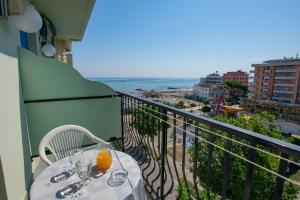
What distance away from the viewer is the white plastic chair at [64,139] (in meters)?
1.78

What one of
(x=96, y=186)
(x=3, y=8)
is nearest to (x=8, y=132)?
(x=96, y=186)

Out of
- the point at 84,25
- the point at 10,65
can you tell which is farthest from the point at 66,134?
the point at 84,25

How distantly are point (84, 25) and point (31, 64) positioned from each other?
7.57ft

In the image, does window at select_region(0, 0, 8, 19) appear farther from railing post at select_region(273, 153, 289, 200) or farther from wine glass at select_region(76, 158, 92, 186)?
railing post at select_region(273, 153, 289, 200)

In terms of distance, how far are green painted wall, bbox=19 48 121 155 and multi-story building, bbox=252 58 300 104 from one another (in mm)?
36926

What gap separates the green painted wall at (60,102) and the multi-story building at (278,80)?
3693cm

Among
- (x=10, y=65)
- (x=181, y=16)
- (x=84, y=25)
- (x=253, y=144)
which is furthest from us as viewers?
(x=181, y=16)

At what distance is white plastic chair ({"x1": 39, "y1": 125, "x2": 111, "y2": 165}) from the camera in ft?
5.84

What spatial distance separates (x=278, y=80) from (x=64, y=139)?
38981mm

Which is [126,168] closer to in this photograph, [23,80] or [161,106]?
[161,106]

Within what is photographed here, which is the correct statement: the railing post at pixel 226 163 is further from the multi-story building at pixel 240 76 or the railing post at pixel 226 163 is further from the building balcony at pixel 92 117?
the multi-story building at pixel 240 76

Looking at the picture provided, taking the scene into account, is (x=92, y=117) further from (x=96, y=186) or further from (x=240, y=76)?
(x=240, y=76)

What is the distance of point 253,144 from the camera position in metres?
0.72

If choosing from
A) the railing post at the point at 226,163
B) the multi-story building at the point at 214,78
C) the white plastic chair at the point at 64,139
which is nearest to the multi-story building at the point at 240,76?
the multi-story building at the point at 214,78
